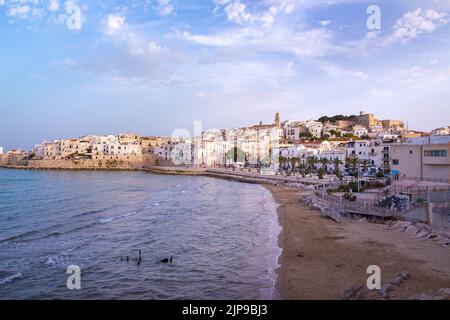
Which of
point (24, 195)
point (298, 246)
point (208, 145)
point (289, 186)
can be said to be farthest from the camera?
point (208, 145)

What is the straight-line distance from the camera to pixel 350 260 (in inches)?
564

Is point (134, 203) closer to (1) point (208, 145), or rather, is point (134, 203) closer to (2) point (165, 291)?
(2) point (165, 291)

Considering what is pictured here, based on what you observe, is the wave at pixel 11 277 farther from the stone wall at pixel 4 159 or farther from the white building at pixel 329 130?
the stone wall at pixel 4 159

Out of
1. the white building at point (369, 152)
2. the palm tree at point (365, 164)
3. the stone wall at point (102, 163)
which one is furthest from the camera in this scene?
the stone wall at point (102, 163)

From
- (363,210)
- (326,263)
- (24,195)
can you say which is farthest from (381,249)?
(24,195)

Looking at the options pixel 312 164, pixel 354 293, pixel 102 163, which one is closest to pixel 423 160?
pixel 354 293

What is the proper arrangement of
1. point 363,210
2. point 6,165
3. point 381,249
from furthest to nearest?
point 6,165 < point 363,210 < point 381,249

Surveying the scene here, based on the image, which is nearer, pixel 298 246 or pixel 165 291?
pixel 165 291

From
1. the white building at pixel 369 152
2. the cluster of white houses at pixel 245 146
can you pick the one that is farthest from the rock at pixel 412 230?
the cluster of white houses at pixel 245 146

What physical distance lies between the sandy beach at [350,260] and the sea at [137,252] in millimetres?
733

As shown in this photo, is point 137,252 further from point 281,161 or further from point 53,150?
point 53,150

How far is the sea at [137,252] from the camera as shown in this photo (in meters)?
12.1

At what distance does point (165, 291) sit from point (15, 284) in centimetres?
480

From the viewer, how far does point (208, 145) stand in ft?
335
